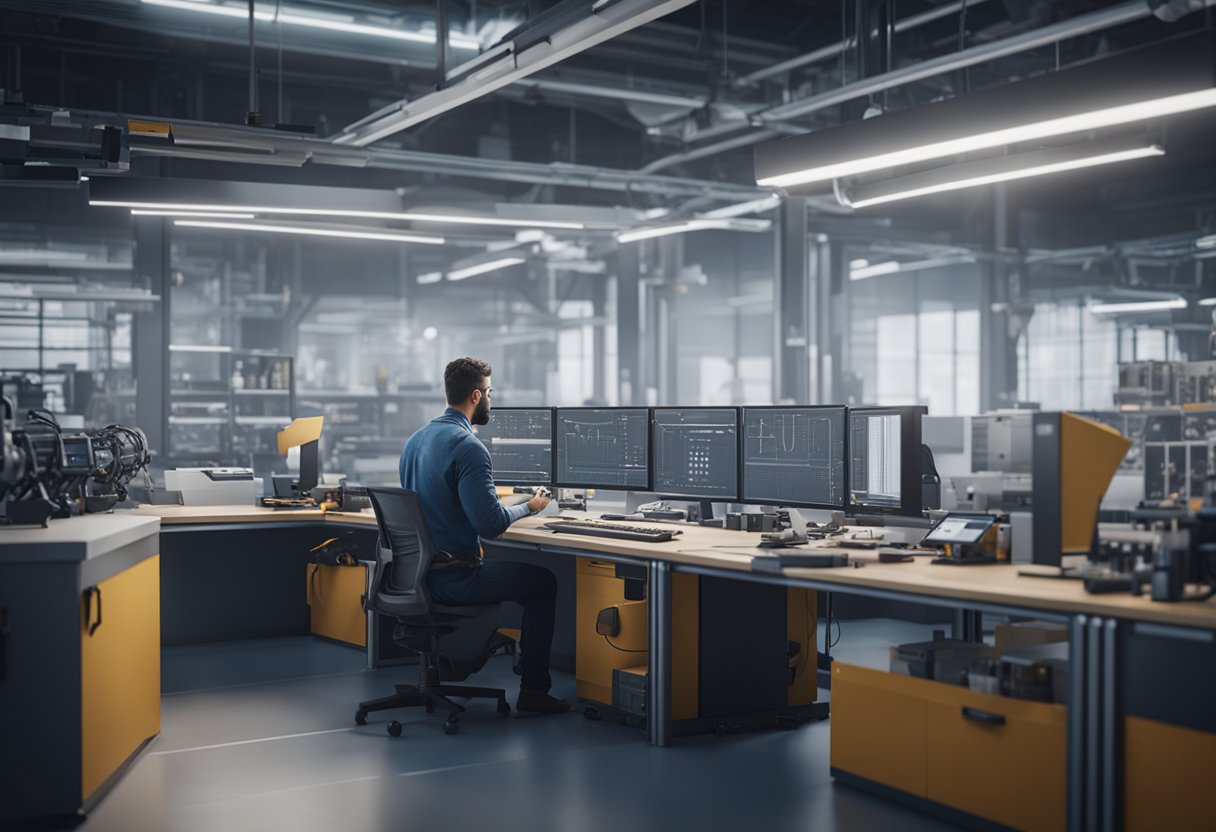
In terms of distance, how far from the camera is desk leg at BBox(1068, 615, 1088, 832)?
2619 mm

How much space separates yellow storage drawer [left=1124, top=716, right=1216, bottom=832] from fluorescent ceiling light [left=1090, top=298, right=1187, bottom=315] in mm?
11396

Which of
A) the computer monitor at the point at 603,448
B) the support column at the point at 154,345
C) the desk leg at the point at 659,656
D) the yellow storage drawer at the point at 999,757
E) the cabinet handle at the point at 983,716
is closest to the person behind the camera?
the yellow storage drawer at the point at 999,757

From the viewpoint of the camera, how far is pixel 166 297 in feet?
27.5

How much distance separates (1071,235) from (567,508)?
29.7 feet

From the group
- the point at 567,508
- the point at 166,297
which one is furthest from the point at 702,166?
the point at 567,508

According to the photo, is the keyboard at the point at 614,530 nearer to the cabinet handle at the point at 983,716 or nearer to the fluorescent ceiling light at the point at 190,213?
the cabinet handle at the point at 983,716

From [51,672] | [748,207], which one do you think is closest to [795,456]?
[51,672]

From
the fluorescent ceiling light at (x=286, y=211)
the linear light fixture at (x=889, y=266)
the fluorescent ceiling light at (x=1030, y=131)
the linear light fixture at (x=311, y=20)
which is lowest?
the fluorescent ceiling light at (x=1030, y=131)

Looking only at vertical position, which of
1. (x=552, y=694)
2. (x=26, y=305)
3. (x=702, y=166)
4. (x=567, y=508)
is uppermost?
(x=702, y=166)

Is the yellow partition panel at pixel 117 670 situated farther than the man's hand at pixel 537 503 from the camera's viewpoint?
No

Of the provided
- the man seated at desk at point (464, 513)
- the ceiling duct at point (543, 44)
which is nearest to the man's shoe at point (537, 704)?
the man seated at desk at point (464, 513)

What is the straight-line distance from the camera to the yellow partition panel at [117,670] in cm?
319

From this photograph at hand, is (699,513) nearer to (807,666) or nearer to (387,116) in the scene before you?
(807,666)

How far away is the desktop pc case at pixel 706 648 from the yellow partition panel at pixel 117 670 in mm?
1637
